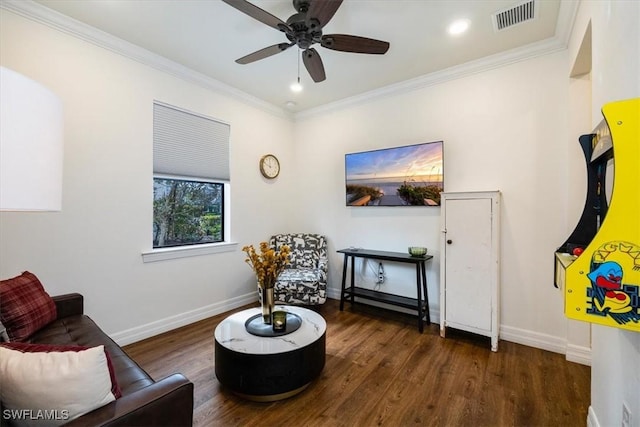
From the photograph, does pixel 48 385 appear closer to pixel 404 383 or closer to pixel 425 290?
pixel 404 383

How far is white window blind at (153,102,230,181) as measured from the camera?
10.1ft

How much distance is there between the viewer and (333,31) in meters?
2.59

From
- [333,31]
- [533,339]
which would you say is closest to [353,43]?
[333,31]

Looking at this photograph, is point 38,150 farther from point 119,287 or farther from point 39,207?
point 119,287

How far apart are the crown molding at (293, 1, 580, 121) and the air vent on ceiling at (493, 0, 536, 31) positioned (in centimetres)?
20

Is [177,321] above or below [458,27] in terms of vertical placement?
below

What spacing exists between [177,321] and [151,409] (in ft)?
7.88

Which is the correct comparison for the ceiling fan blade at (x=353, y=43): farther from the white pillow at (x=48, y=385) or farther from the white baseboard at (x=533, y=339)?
the white baseboard at (x=533, y=339)

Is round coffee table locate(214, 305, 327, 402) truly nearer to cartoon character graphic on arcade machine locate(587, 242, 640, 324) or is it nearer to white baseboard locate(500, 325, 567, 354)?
cartoon character graphic on arcade machine locate(587, 242, 640, 324)

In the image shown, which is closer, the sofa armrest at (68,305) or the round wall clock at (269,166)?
the sofa armrest at (68,305)

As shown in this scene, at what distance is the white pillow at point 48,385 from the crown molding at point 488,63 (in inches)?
141

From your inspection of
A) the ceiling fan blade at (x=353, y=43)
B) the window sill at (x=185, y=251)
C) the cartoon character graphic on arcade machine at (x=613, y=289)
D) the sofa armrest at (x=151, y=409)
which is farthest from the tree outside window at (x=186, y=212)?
the cartoon character graphic on arcade machine at (x=613, y=289)

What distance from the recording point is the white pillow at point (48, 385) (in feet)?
2.99

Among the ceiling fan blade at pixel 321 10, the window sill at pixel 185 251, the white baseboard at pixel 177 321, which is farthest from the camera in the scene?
the window sill at pixel 185 251
